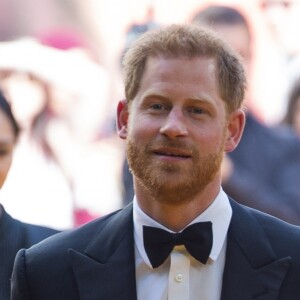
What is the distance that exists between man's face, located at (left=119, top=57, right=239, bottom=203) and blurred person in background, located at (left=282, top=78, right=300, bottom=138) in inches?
118

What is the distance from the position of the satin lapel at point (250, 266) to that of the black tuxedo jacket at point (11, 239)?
2.80 ft

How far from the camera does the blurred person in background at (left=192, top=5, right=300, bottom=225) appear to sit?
550 centimetres

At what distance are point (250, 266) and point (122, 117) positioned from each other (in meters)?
0.56

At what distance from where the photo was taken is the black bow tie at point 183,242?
9.86ft

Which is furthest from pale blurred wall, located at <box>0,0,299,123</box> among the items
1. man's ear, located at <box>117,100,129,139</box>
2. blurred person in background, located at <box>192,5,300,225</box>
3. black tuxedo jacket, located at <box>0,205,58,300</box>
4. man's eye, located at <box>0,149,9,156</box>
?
man's ear, located at <box>117,100,129,139</box>

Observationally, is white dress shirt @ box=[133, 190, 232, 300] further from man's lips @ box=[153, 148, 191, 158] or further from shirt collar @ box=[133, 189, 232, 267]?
man's lips @ box=[153, 148, 191, 158]

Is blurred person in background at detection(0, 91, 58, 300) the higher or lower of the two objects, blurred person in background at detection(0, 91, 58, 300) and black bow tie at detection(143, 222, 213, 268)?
the lower

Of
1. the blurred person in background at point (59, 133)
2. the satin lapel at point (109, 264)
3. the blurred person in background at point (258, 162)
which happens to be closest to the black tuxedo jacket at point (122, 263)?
the satin lapel at point (109, 264)

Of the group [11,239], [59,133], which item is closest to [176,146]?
[11,239]

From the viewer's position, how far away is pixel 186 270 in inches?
118

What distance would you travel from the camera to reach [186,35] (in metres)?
3.11

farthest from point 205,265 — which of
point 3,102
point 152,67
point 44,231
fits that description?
point 3,102

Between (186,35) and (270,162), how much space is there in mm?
2653

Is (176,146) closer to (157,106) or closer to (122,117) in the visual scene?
(157,106)
